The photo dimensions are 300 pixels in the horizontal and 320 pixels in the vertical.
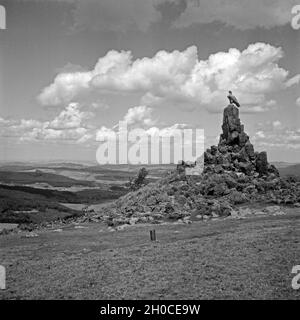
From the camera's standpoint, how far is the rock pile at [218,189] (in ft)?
186

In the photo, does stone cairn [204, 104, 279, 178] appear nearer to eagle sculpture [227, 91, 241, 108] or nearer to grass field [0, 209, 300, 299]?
eagle sculpture [227, 91, 241, 108]

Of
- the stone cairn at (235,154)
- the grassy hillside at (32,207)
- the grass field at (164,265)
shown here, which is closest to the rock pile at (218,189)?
the stone cairn at (235,154)

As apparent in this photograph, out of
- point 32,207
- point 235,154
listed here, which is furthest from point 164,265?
point 32,207

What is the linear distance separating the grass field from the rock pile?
12865 mm

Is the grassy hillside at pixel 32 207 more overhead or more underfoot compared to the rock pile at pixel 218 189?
more underfoot

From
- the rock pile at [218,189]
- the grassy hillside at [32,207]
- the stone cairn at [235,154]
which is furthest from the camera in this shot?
the grassy hillside at [32,207]

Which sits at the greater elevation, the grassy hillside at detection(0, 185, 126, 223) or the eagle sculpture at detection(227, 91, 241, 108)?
the eagle sculpture at detection(227, 91, 241, 108)

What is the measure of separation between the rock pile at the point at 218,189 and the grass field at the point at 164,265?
12865mm

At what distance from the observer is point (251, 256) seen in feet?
90.6

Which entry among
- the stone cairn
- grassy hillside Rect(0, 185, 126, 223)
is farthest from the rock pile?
grassy hillside Rect(0, 185, 126, 223)

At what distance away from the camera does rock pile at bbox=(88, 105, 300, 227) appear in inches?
2234

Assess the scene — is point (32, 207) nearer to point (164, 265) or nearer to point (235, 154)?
point (235, 154)

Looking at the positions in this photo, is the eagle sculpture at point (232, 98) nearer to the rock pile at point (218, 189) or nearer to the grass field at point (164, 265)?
the rock pile at point (218, 189)
